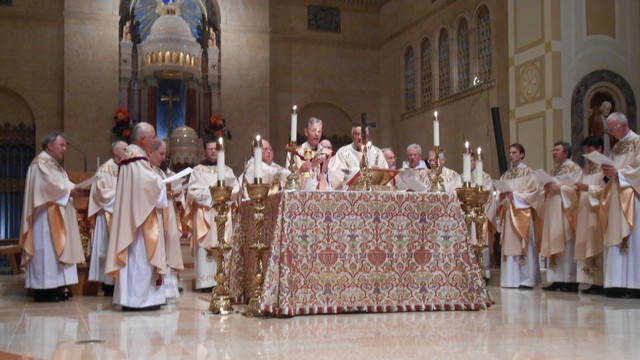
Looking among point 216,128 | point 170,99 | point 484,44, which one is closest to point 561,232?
point 484,44

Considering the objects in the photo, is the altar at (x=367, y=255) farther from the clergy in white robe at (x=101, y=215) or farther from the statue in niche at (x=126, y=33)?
the statue in niche at (x=126, y=33)

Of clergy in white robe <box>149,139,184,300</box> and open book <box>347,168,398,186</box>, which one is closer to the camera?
open book <box>347,168,398,186</box>

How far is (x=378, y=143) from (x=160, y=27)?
6513 millimetres

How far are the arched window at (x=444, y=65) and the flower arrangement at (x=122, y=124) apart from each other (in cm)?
692

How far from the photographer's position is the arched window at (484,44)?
14.8 m

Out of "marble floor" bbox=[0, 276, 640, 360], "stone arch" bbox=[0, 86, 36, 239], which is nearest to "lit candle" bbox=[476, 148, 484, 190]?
"marble floor" bbox=[0, 276, 640, 360]

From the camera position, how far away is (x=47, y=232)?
7902 mm

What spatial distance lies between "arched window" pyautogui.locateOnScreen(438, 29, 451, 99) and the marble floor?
9.98 meters

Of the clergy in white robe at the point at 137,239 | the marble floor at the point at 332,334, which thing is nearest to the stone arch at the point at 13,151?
the marble floor at the point at 332,334

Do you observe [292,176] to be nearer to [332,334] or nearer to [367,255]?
[367,255]

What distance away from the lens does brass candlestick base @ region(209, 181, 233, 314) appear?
6105 millimetres

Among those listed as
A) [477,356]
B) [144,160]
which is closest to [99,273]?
[144,160]

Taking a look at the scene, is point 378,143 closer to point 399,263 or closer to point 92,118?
point 92,118

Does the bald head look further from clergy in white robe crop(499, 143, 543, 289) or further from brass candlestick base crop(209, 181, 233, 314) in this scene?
clergy in white robe crop(499, 143, 543, 289)
